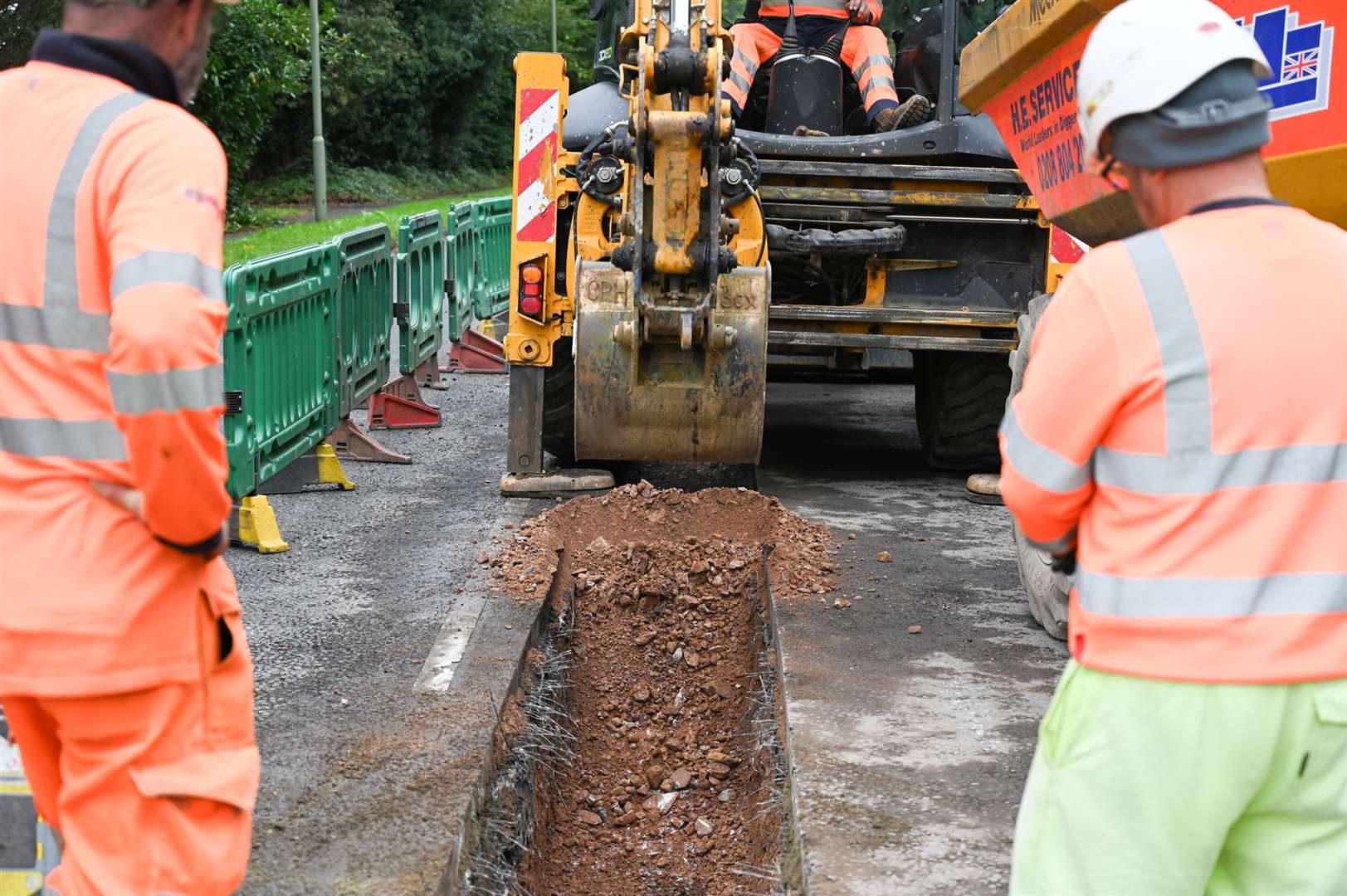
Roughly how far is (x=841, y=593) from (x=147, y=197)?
405cm

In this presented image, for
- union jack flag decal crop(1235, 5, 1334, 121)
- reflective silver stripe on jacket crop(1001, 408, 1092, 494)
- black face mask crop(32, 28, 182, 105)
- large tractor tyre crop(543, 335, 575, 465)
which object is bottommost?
large tractor tyre crop(543, 335, 575, 465)

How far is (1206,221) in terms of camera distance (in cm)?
214

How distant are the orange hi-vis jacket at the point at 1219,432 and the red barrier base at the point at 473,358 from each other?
395 inches

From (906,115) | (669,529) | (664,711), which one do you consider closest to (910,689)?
(664,711)

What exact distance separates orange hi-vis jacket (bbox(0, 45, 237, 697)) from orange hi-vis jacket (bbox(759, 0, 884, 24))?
6.00 m

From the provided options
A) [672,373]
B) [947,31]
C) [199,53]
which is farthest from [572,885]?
[947,31]

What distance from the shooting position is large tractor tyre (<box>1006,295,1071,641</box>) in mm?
5281

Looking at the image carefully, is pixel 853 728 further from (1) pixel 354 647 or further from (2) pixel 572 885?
(1) pixel 354 647

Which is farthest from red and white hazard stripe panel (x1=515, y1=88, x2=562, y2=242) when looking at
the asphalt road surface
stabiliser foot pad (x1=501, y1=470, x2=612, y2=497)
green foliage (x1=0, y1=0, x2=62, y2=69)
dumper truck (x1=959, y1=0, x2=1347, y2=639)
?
green foliage (x1=0, y1=0, x2=62, y2=69)

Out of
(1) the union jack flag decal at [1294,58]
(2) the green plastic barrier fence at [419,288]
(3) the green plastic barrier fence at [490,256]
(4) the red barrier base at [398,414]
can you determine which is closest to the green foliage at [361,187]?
(3) the green plastic barrier fence at [490,256]

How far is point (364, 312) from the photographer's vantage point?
8.54 meters

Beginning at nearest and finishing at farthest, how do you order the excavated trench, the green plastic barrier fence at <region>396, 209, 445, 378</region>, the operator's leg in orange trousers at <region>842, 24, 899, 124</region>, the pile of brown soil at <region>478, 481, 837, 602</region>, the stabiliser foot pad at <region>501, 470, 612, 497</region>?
Result: 1. the excavated trench
2. the pile of brown soil at <region>478, 481, 837, 602</region>
3. the stabiliser foot pad at <region>501, 470, 612, 497</region>
4. the operator's leg in orange trousers at <region>842, 24, 899, 124</region>
5. the green plastic barrier fence at <region>396, 209, 445, 378</region>

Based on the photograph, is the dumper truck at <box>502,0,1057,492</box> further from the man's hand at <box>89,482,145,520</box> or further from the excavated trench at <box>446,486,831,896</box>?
the man's hand at <box>89,482,145,520</box>

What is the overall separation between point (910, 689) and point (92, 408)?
3147mm
